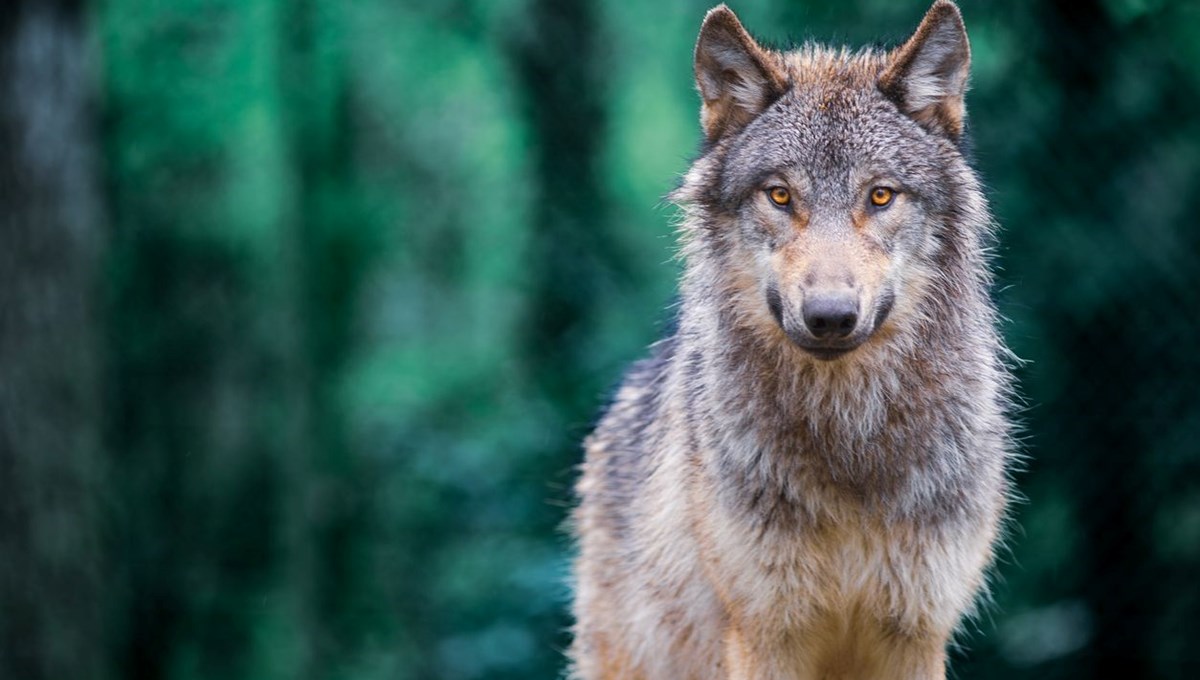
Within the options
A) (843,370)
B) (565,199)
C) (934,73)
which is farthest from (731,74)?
(565,199)

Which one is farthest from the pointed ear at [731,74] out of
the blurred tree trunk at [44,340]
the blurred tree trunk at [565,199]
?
the blurred tree trunk at [44,340]

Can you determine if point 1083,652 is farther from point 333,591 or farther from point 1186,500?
point 333,591

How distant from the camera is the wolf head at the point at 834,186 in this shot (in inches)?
109

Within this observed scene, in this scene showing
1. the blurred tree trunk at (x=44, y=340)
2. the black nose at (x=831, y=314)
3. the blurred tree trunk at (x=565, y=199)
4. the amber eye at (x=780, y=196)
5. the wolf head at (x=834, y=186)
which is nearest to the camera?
the black nose at (x=831, y=314)

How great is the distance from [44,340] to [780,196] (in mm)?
2865

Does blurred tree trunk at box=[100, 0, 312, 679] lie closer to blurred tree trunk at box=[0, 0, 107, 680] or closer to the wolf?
blurred tree trunk at box=[0, 0, 107, 680]

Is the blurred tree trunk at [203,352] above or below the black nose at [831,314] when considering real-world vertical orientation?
below

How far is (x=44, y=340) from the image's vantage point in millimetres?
4570

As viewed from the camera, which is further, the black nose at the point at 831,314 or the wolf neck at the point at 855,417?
the wolf neck at the point at 855,417

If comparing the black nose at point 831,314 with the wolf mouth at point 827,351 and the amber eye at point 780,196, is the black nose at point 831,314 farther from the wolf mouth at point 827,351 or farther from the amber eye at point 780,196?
the amber eye at point 780,196

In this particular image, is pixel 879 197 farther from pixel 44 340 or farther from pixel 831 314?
pixel 44 340

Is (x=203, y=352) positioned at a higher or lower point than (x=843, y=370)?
lower

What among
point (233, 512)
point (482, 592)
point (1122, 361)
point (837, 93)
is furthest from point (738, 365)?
point (233, 512)

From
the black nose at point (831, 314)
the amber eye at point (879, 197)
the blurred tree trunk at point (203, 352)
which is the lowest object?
the blurred tree trunk at point (203, 352)
